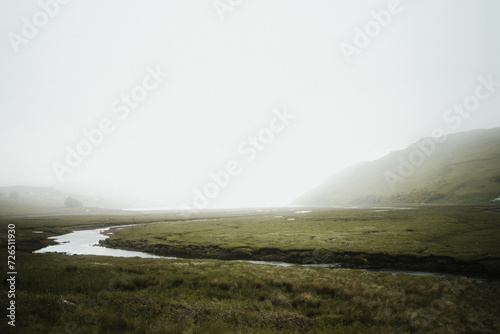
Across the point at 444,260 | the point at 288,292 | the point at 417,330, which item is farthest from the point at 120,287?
the point at 444,260

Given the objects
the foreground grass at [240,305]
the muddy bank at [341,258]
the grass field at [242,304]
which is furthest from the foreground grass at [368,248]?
the foreground grass at [240,305]

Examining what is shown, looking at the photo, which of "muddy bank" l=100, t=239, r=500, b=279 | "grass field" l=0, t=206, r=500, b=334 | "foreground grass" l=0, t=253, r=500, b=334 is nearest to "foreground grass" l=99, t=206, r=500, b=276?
"muddy bank" l=100, t=239, r=500, b=279

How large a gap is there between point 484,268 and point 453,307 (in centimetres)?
1525

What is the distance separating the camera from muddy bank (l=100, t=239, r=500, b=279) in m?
22.2

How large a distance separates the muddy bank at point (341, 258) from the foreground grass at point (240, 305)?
6.77 metres

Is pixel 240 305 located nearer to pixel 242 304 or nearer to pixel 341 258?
pixel 242 304

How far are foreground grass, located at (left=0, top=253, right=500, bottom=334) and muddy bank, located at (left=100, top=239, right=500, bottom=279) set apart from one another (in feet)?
22.2

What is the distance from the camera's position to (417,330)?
9711 mm

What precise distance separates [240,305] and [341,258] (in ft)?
70.8

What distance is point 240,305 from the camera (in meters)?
11.9

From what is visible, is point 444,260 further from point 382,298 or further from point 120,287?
point 120,287

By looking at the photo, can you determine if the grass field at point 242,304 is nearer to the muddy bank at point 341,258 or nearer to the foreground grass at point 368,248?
the muddy bank at point 341,258

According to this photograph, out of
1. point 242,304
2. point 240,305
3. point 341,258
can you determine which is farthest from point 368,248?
point 240,305

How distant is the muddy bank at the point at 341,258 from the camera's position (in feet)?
72.9
